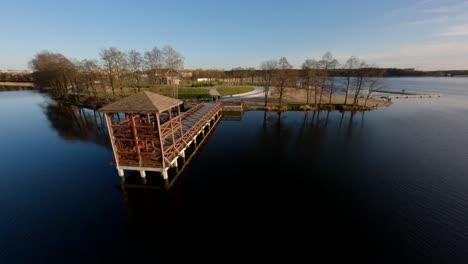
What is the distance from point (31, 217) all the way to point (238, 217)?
13.5 m

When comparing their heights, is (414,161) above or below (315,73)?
below

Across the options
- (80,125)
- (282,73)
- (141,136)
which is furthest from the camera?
(282,73)

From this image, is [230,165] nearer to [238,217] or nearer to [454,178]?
[238,217]

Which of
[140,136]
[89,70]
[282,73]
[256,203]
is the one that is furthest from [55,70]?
[256,203]

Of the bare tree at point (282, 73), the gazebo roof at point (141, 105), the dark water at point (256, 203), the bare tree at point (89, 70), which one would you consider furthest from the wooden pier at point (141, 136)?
the bare tree at point (89, 70)

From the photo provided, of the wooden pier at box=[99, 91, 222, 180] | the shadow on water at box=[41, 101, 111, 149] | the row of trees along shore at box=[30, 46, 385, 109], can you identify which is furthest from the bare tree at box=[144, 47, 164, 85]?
the wooden pier at box=[99, 91, 222, 180]

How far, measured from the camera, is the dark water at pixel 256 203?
10.0m

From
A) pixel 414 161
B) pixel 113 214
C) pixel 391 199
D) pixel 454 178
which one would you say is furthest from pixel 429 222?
pixel 113 214

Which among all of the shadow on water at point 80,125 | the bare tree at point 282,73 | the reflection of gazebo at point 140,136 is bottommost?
the shadow on water at point 80,125

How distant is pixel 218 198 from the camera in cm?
1382

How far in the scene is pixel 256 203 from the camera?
13.2 m

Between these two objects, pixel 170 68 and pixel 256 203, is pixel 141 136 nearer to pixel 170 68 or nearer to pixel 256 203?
pixel 256 203

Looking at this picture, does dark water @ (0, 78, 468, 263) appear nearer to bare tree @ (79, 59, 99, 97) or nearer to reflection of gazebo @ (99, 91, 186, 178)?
reflection of gazebo @ (99, 91, 186, 178)

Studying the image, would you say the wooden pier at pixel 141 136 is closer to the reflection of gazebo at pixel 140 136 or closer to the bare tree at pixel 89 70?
the reflection of gazebo at pixel 140 136
